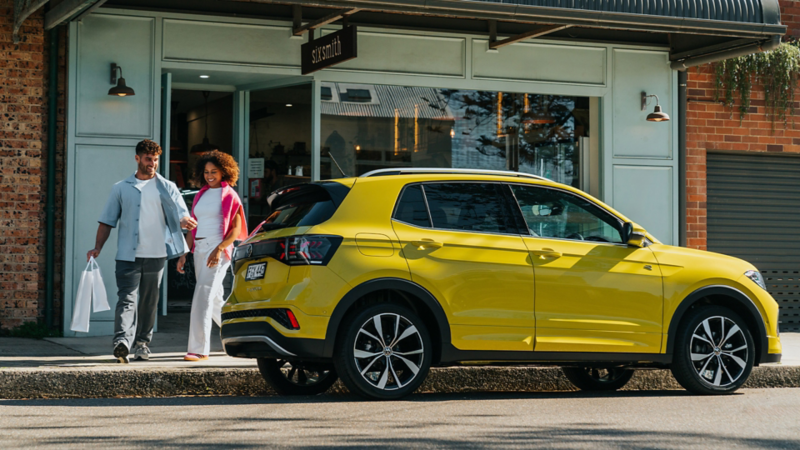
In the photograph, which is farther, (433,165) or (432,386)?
(433,165)

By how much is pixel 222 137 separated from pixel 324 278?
6.12 m

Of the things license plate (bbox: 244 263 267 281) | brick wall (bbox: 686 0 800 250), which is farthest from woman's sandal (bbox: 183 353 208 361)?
brick wall (bbox: 686 0 800 250)

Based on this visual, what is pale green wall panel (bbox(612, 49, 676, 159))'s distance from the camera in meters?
12.6

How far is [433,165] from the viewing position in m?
12.1

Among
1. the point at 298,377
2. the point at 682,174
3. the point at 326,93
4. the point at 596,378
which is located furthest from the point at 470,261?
the point at 682,174

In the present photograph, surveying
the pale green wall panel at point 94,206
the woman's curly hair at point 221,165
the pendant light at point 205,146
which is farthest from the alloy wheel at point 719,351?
the pendant light at point 205,146

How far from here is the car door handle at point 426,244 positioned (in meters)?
7.04

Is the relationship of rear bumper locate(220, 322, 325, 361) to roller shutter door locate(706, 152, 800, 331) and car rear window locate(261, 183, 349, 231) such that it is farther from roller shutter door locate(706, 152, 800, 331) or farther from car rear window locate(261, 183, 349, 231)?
roller shutter door locate(706, 152, 800, 331)

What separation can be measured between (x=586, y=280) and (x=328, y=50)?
4.23 metres

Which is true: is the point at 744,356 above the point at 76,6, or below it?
below

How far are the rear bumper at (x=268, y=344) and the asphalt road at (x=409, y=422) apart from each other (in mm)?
353

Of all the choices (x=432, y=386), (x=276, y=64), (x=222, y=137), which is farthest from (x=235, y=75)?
(x=432, y=386)

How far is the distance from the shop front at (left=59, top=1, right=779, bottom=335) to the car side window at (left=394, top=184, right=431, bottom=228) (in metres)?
3.74

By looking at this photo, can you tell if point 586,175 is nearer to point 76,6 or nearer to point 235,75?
point 235,75
